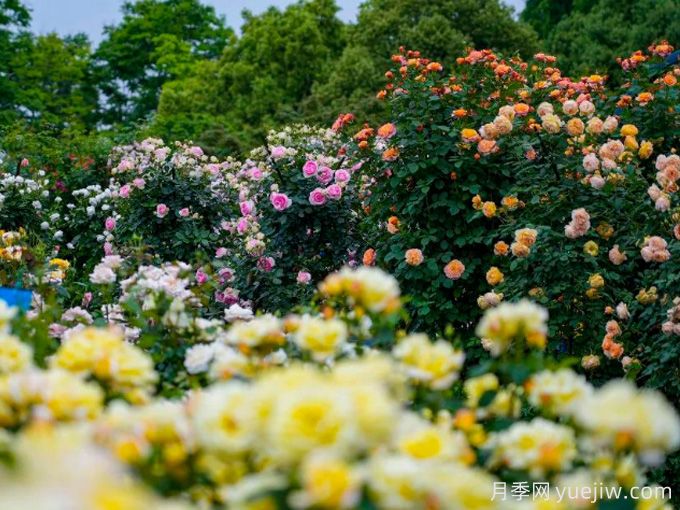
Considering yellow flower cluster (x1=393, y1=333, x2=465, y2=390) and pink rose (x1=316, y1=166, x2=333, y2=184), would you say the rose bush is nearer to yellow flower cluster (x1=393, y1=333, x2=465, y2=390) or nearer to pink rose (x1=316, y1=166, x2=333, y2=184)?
yellow flower cluster (x1=393, y1=333, x2=465, y2=390)

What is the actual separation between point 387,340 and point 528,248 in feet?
7.17

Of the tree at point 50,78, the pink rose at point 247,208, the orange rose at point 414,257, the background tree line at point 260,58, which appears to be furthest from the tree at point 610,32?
the tree at point 50,78

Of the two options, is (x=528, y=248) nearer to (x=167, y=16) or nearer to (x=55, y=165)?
(x=55, y=165)

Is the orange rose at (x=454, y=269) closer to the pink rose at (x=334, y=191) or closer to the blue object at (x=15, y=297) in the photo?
the pink rose at (x=334, y=191)

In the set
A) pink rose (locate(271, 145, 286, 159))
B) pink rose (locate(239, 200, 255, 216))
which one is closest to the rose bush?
pink rose (locate(239, 200, 255, 216))

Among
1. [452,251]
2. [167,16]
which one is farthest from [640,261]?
[167,16]

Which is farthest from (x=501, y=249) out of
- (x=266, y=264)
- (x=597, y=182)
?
(x=266, y=264)

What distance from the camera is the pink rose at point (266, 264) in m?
4.98

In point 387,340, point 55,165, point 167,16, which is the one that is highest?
point 167,16

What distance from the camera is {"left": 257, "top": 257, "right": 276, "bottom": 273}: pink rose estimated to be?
16.3ft

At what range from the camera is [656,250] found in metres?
3.19

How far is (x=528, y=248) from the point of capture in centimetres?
362

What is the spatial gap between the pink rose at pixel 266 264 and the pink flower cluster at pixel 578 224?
199 cm

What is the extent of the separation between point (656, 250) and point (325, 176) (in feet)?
7.54
